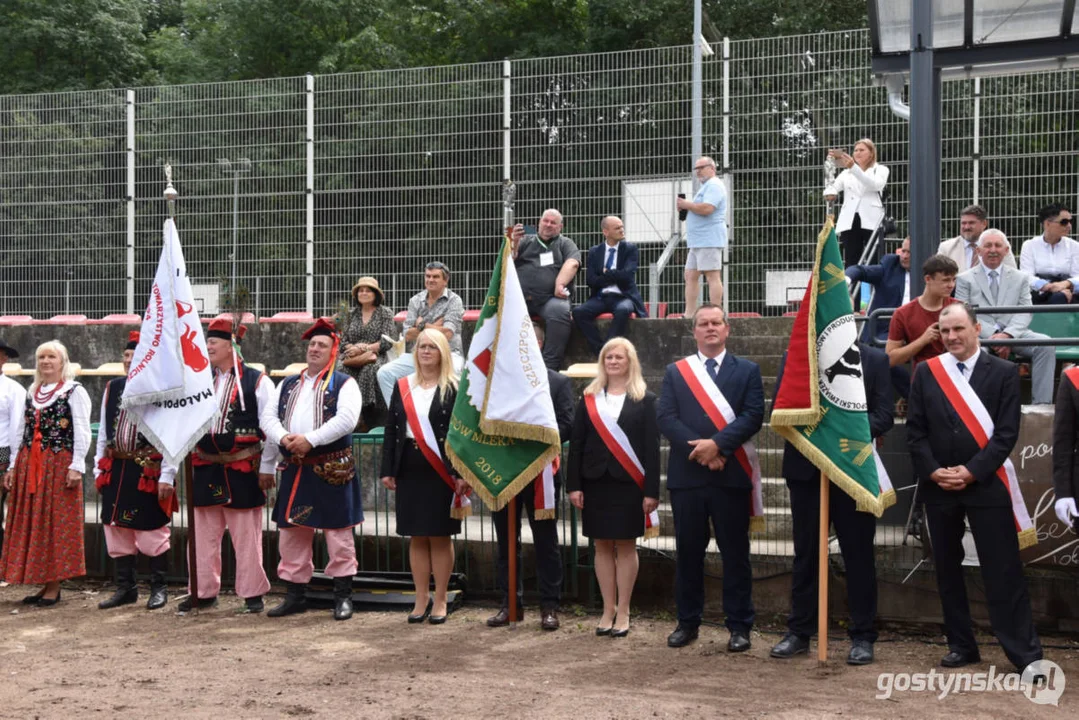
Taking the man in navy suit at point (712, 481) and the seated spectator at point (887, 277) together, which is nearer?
the man in navy suit at point (712, 481)

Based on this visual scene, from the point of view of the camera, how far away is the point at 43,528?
9258 millimetres

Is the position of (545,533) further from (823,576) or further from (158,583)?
(158,583)

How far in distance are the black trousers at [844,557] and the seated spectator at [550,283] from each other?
14.1ft

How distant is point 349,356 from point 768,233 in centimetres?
386

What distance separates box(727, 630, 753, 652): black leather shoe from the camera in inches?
289

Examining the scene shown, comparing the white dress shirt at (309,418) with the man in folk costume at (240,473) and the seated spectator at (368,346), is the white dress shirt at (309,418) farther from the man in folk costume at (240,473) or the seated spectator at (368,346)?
the seated spectator at (368,346)

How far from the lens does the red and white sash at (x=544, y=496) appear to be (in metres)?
8.08

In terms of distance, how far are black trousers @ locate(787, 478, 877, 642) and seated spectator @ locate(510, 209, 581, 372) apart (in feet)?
14.1

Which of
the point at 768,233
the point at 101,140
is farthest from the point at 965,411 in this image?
the point at 101,140

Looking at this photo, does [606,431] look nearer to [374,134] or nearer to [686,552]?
[686,552]

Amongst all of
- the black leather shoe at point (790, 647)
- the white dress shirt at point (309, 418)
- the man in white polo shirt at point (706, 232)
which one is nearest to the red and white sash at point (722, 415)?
the black leather shoe at point (790, 647)

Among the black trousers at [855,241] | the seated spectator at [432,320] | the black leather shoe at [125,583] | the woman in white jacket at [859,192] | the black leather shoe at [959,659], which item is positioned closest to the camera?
the black leather shoe at [959,659]

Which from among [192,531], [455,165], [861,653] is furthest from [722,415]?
[455,165]

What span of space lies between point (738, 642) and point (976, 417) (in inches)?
71.5
